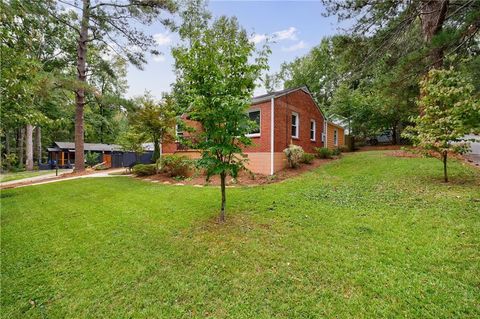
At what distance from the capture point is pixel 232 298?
270 centimetres

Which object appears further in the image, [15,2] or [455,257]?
[15,2]

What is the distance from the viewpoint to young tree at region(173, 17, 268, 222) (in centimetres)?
422

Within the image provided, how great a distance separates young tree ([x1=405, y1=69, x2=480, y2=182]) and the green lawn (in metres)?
1.20

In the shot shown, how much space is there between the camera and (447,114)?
585 centimetres

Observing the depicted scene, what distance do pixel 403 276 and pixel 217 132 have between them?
3.49 metres

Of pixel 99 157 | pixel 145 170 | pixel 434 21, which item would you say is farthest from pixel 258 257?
pixel 99 157

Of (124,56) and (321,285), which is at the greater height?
(124,56)

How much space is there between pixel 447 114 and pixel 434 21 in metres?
5.91

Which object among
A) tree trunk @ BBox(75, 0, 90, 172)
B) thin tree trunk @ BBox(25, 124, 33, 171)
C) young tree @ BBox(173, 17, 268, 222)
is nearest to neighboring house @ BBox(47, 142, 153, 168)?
thin tree trunk @ BBox(25, 124, 33, 171)

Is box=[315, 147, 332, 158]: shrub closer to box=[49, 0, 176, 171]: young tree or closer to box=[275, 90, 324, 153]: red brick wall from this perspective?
box=[275, 90, 324, 153]: red brick wall

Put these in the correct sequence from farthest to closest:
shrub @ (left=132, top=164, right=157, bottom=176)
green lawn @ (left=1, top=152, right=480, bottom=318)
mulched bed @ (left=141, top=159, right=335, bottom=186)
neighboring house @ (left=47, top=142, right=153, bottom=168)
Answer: neighboring house @ (left=47, top=142, right=153, bottom=168)
shrub @ (left=132, top=164, right=157, bottom=176)
mulched bed @ (left=141, top=159, right=335, bottom=186)
green lawn @ (left=1, top=152, right=480, bottom=318)

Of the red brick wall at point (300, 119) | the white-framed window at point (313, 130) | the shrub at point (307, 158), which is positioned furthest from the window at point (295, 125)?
the white-framed window at point (313, 130)

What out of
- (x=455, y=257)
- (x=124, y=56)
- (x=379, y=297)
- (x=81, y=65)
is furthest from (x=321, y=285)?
(x=81, y=65)

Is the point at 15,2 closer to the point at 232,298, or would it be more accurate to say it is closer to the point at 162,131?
the point at 162,131
